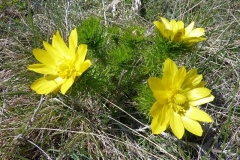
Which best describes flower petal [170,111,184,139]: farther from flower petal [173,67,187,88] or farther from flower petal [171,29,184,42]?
flower petal [171,29,184,42]

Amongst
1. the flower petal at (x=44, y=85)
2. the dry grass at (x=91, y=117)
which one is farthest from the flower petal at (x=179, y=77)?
the flower petal at (x=44, y=85)

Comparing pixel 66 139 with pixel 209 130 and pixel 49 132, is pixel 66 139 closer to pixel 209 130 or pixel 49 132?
pixel 49 132

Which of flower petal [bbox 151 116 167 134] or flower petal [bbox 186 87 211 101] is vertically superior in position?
→ flower petal [bbox 186 87 211 101]

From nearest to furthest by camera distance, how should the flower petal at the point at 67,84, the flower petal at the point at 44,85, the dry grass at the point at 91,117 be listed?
the flower petal at the point at 67,84
the flower petal at the point at 44,85
the dry grass at the point at 91,117

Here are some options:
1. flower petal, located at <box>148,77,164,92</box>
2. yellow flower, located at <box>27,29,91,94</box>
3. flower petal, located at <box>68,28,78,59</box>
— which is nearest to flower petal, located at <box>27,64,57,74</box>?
yellow flower, located at <box>27,29,91,94</box>

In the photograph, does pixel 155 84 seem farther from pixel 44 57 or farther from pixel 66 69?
pixel 44 57

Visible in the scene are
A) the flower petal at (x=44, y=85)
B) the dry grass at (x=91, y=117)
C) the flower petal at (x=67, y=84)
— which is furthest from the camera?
the dry grass at (x=91, y=117)

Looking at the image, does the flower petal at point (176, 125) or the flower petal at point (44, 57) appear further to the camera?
the flower petal at point (44, 57)

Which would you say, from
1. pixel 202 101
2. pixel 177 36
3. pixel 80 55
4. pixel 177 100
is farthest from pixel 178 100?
pixel 80 55

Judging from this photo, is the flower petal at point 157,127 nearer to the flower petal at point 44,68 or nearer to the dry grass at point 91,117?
the dry grass at point 91,117
